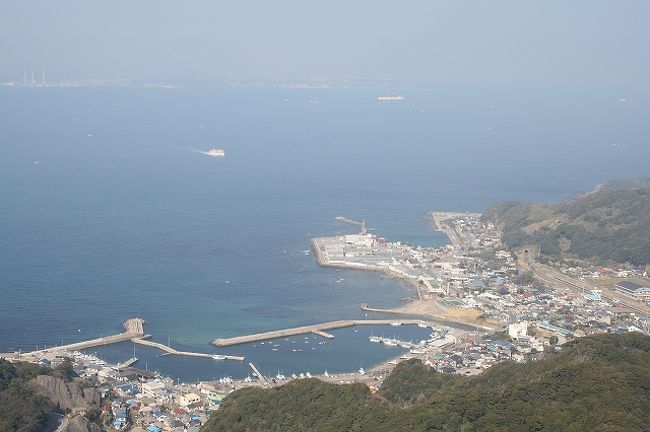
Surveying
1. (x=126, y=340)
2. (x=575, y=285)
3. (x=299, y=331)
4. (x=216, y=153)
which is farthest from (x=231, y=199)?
(x=126, y=340)

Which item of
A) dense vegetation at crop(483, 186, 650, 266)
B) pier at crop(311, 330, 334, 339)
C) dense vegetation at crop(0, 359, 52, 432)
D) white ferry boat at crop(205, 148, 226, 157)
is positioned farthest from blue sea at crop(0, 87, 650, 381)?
dense vegetation at crop(0, 359, 52, 432)

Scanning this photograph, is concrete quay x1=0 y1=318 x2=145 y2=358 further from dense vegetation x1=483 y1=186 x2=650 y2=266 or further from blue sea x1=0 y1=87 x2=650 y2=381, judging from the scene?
dense vegetation x1=483 y1=186 x2=650 y2=266

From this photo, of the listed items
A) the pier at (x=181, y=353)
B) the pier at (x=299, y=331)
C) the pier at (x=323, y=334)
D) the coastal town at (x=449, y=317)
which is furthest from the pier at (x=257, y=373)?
the pier at (x=323, y=334)

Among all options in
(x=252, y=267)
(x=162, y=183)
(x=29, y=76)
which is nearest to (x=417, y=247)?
(x=252, y=267)

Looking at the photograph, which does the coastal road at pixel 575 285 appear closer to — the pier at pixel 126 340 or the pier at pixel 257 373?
the pier at pixel 257 373

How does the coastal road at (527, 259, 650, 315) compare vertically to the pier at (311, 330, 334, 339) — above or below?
above

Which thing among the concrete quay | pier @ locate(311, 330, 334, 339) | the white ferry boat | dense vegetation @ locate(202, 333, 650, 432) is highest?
dense vegetation @ locate(202, 333, 650, 432)

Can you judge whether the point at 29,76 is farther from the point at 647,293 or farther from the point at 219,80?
the point at 647,293
